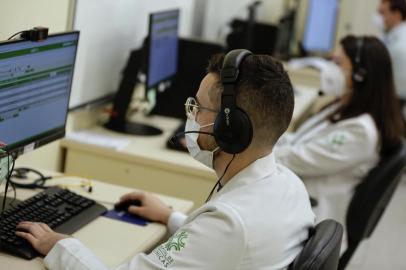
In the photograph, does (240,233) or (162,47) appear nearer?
(240,233)

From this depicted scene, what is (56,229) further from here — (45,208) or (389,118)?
(389,118)

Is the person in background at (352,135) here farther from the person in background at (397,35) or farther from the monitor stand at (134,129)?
the person in background at (397,35)

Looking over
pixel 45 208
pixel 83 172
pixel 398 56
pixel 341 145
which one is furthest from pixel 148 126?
pixel 398 56

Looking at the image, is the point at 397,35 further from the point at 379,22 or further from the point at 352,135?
the point at 352,135

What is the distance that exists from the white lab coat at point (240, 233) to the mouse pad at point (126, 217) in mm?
388

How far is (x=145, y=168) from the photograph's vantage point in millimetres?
2664

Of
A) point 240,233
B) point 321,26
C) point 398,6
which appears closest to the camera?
point 240,233

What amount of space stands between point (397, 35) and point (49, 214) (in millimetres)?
3553

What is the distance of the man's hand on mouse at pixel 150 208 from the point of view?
1925 millimetres

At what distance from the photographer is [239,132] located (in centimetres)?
142

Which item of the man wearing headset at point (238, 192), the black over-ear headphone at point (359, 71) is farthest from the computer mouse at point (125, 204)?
the black over-ear headphone at point (359, 71)

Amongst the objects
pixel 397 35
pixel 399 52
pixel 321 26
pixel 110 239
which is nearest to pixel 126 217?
pixel 110 239

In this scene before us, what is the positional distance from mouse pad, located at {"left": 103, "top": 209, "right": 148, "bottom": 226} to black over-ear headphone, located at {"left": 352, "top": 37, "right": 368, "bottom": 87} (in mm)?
1199

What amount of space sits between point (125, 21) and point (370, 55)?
1.12m
